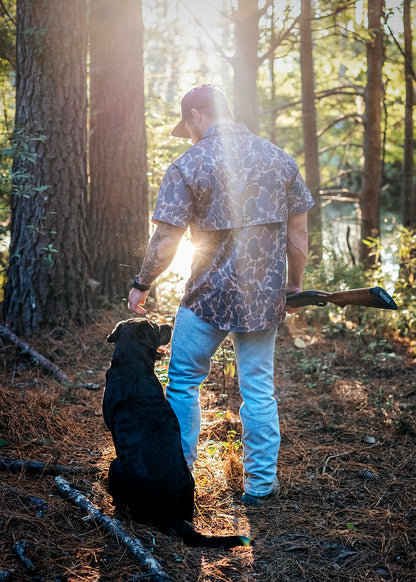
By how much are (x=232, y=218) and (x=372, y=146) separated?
8251 mm

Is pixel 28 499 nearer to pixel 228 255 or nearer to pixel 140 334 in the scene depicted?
pixel 140 334

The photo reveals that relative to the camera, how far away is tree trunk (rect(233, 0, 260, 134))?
6.44 m

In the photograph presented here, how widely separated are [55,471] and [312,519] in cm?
154

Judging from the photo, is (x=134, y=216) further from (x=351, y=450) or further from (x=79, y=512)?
(x=79, y=512)

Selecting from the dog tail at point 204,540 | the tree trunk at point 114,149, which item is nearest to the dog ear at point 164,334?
the dog tail at point 204,540

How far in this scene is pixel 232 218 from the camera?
2.98 m

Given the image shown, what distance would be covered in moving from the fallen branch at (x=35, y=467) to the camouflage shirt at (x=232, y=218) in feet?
4.04

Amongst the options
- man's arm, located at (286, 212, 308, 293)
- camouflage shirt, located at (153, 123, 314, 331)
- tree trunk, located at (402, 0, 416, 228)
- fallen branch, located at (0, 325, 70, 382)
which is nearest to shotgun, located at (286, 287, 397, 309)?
man's arm, located at (286, 212, 308, 293)

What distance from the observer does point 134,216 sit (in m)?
6.59

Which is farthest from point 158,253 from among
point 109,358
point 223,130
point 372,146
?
point 372,146

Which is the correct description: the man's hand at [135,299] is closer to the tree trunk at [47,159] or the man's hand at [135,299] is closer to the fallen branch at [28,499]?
the fallen branch at [28,499]

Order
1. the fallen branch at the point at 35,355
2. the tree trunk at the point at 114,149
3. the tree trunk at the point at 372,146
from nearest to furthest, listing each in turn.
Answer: the fallen branch at the point at 35,355
the tree trunk at the point at 114,149
the tree trunk at the point at 372,146

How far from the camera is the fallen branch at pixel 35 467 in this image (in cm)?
302

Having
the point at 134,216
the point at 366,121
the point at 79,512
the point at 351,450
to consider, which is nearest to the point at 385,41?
the point at 366,121
